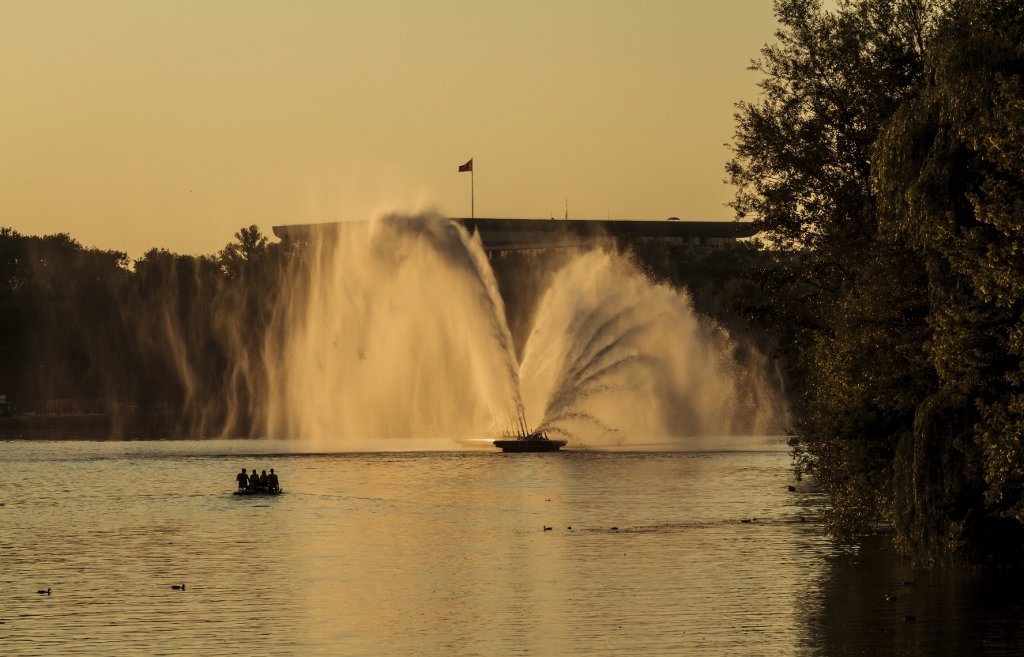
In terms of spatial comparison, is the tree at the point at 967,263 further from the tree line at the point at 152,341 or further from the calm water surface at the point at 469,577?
the tree line at the point at 152,341

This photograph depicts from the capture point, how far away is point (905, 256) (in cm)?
4088

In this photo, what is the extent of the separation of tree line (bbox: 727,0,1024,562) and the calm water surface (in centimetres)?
248

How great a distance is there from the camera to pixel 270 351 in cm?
15300

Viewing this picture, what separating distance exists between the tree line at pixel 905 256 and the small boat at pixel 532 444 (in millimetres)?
47017

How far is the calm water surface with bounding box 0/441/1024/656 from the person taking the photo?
34.0 m

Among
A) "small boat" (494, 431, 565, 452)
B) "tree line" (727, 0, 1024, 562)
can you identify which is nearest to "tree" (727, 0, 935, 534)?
"tree line" (727, 0, 1024, 562)

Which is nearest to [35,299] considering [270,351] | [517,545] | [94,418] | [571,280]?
[94,418]

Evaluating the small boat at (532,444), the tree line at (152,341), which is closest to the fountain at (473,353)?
the small boat at (532,444)

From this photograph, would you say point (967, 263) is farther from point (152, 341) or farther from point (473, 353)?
point (152, 341)

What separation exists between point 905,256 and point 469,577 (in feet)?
45.0

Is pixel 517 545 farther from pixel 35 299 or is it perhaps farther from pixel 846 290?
pixel 35 299

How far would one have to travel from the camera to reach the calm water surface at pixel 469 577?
33969 millimetres

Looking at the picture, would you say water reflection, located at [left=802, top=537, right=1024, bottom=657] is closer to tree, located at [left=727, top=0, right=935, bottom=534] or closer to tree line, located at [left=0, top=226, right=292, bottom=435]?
tree, located at [left=727, top=0, right=935, bottom=534]

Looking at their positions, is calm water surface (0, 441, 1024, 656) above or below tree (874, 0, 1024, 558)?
below
